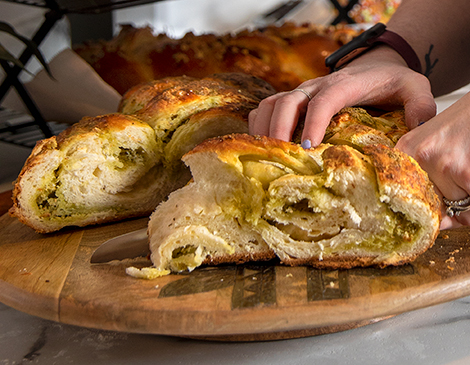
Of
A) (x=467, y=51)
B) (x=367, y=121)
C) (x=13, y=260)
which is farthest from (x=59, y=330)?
(x=467, y=51)

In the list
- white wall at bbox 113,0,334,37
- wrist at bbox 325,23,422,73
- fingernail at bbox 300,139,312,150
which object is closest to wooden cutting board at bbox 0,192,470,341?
fingernail at bbox 300,139,312,150

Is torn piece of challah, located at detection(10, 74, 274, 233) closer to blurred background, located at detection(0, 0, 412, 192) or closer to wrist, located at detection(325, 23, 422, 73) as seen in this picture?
wrist, located at detection(325, 23, 422, 73)

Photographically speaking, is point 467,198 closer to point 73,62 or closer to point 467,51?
point 467,51

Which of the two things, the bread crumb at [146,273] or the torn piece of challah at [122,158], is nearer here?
the bread crumb at [146,273]

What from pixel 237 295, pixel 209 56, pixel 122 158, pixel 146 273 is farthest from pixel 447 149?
pixel 209 56

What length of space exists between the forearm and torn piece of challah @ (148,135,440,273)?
935 mm

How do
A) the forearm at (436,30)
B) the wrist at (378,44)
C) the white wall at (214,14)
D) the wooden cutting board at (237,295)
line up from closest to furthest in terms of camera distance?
the wooden cutting board at (237,295) → the wrist at (378,44) → the forearm at (436,30) → the white wall at (214,14)

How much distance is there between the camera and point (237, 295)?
835 mm

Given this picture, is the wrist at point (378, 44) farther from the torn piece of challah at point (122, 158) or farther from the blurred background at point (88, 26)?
the blurred background at point (88, 26)

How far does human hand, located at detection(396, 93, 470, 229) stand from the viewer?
3.03ft

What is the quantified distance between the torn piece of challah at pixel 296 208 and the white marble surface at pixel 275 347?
0.45 feet

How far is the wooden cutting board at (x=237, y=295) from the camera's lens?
2.53 ft

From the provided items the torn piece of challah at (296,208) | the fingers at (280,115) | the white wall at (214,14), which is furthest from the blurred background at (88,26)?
the torn piece of challah at (296,208)

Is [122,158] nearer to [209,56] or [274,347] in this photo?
[274,347]
